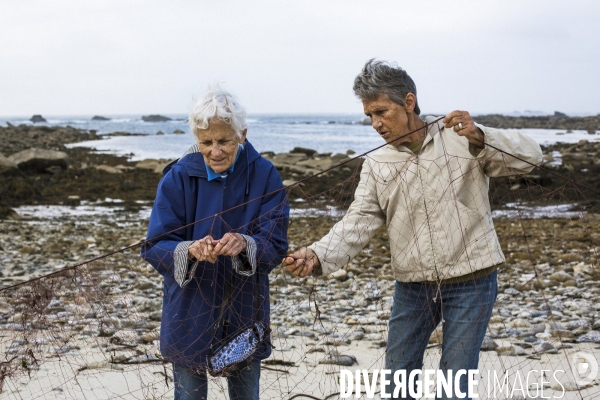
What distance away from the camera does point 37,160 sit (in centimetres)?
1912

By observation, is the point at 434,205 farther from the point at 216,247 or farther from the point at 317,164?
the point at 317,164

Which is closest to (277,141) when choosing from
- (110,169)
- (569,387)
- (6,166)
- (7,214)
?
(110,169)

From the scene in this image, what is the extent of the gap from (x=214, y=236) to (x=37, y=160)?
18069 mm

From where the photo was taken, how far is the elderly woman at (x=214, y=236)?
2.61 metres

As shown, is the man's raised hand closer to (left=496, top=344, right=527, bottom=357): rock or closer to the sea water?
(left=496, top=344, right=527, bottom=357): rock

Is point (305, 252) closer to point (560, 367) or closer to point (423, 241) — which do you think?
point (423, 241)

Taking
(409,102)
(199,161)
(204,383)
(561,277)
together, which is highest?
(409,102)

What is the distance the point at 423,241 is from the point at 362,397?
158 centimetres

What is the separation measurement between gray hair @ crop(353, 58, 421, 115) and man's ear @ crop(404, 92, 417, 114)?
2cm

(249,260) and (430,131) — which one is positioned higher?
(430,131)

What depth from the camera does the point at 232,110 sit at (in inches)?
103

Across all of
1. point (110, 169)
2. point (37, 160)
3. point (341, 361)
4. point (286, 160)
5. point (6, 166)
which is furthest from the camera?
point (286, 160)

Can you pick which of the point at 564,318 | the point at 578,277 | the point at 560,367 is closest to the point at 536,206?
the point at 578,277

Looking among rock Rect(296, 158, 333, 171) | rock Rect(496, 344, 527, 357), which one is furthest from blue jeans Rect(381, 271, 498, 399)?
rock Rect(296, 158, 333, 171)
